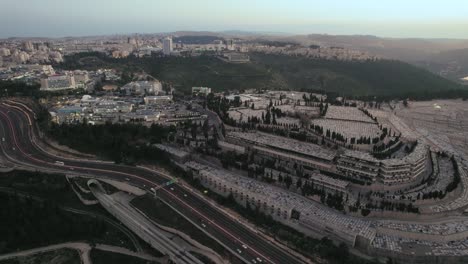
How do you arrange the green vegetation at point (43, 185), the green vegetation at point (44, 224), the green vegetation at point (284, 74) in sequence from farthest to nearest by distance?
the green vegetation at point (284, 74), the green vegetation at point (43, 185), the green vegetation at point (44, 224)

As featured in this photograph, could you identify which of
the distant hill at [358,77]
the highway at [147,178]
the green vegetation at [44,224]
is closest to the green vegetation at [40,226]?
the green vegetation at [44,224]

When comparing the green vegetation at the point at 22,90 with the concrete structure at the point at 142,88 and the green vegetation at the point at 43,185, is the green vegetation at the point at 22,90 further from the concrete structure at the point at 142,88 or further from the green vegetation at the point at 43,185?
the green vegetation at the point at 43,185

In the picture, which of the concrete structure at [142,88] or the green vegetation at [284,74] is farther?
the green vegetation at [284,74]

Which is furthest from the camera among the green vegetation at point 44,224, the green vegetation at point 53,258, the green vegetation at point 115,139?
the green vegetation at point 115,139

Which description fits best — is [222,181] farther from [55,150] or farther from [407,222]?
[55,150]

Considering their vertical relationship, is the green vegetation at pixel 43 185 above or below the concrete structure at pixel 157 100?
below

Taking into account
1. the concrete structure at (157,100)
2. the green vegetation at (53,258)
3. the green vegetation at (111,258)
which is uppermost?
the concrete structure at (157,100)

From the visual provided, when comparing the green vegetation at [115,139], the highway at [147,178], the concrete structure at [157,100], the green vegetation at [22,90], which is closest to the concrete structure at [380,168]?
the highway at [147,178]

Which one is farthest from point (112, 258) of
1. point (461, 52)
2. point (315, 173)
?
point (461, 52)

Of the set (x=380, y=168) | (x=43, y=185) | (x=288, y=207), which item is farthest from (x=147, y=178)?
(x=380, y=168)
